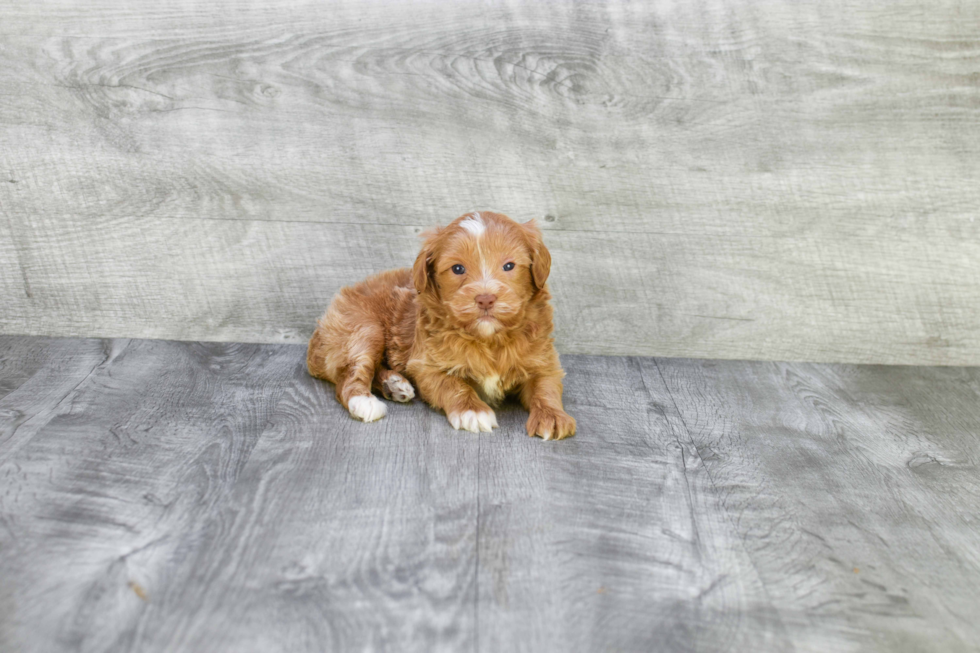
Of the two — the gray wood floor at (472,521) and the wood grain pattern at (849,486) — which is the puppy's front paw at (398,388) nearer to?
the gray wood floor at (472,521)

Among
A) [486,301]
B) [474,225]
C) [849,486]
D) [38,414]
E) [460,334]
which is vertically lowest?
[849,486]

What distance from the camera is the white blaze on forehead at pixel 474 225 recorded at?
7.35 ft

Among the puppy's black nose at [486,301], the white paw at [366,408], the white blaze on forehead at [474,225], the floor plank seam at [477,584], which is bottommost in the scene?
the white paw at [366,408]

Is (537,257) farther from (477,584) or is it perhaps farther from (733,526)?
(477,584)

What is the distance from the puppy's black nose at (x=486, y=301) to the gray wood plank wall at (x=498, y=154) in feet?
3.05

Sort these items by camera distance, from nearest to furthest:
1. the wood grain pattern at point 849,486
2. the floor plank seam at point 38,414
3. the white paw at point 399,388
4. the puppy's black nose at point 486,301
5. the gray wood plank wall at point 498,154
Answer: the wood grain pattern at point 849,486 → the floor plank seam at point 38,414 → the puppy's black nose at point 486,301 → the white paw at point 399,388 → the gray wood plank wall at point 498,154

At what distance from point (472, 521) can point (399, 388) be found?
0.82 meters

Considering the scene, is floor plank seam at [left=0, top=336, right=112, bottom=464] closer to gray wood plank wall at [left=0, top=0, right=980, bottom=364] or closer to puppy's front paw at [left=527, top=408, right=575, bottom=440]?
gray wood plank wall at [left=0, top=0, right=980, bottom=364]

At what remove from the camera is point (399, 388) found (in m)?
2.53

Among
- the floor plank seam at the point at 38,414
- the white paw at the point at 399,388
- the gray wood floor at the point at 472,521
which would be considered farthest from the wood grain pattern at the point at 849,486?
the floor plank seam at the point at 38,414

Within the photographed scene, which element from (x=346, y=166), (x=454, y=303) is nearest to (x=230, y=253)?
(x=346, y=166)

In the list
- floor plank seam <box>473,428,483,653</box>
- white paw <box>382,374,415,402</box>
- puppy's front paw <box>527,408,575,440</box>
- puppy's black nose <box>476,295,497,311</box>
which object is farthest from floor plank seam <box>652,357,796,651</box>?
white paw <box>382,374,415,402</box>

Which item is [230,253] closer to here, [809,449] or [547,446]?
[547,446]

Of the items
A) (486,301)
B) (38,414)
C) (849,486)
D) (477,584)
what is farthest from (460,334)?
(38,414)
